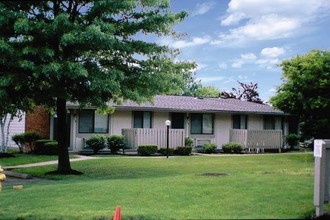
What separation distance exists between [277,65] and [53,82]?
13756mm

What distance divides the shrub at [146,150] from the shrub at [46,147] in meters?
4.79

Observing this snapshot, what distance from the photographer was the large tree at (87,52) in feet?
51.6

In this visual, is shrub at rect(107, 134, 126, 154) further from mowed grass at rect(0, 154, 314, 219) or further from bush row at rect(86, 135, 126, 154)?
mowed grass at rect(0, 154, 314, 219)

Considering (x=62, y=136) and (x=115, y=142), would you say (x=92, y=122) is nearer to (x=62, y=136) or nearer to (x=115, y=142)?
(x=115, y=142)

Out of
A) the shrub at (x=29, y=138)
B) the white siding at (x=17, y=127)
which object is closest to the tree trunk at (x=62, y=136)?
the shrub at (x=29, y=138)

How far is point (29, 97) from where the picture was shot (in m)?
17.6

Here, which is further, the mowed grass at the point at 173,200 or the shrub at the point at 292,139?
the shrub at the point at 292,139

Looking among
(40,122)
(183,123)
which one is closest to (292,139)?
(183,123)

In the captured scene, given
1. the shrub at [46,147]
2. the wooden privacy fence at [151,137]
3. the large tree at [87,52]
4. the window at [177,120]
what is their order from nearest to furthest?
1. the large tree at [87,52]
2. the shrub at [46,147]
3. the wooden privacy fence at [151,137]
4. the window at [177,120]

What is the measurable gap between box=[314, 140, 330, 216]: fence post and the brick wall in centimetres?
2378

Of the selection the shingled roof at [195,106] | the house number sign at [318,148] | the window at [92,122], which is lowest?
the house number sign at [318,148]

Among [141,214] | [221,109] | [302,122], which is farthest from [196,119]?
[141,214]

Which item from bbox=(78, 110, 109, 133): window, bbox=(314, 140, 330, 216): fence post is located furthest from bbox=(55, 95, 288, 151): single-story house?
bbox=(314, 140, 330, 216): fence post

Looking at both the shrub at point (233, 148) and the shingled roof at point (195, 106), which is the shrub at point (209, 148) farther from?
the shingled roof at point (195, 106)
